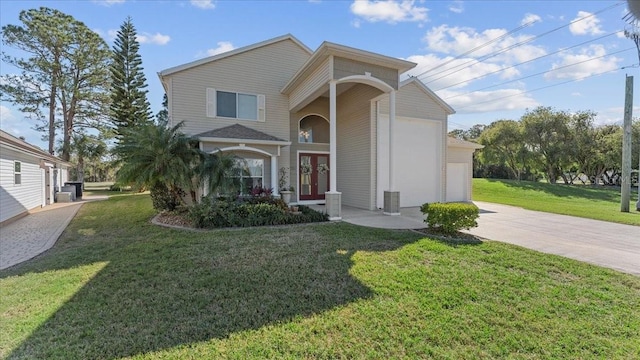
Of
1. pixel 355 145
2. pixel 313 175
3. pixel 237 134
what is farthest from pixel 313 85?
pixel 313 175

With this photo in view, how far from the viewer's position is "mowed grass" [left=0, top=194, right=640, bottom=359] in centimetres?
290

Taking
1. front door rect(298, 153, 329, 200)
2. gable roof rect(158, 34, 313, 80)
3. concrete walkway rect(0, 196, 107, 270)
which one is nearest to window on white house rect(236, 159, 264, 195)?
front door rect(298, 153, 329, 200)

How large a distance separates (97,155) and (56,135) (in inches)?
142

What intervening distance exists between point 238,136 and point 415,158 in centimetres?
762

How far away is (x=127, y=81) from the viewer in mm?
25125

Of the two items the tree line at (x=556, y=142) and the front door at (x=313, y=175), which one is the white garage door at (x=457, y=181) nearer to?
the front door at (x=313, y=175)

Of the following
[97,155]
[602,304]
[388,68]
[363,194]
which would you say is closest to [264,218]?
[363,194]

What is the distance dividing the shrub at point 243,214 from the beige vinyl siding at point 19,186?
698cm

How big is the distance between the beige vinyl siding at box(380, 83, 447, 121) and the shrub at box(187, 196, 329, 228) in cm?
651

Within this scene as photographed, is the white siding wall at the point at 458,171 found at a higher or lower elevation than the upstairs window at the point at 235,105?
lower

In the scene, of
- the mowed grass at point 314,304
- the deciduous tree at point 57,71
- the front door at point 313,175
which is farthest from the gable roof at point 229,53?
the deciduous tree at point 57,71

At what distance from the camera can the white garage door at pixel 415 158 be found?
11812mm

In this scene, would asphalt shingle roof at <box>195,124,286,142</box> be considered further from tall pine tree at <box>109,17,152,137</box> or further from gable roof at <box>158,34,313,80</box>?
tall pine tree at <box>109,17,152,137</box>

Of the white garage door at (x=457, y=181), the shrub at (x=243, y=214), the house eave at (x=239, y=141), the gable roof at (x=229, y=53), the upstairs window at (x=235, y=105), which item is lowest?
the shrub at (x=243, y=214)
